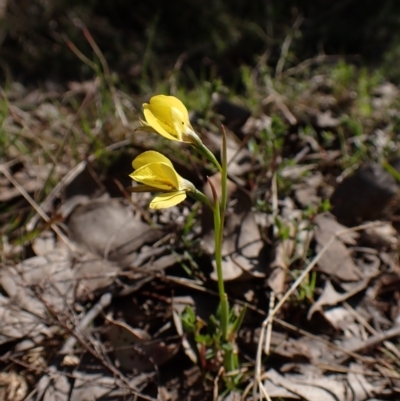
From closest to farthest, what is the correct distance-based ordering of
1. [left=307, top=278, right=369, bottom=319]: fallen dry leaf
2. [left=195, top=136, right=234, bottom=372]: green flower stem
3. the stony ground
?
[left=195, top=136, right=234, bottom=372]: green flower stem < the stony ground < [left=307, top=278, right=369, bottom=319]: fallen dry leaf

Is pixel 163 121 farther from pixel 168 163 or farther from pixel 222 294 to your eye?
pixel 222 294

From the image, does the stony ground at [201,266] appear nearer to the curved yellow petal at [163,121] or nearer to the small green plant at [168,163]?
the small green plant at [168,163]

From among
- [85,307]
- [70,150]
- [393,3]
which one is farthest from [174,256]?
[393,3]

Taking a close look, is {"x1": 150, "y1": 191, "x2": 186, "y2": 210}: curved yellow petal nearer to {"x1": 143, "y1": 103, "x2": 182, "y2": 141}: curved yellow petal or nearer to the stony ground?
{"x1": 143, "y1": 103, "x2": 182, "y2": 141}: curved yellow petal

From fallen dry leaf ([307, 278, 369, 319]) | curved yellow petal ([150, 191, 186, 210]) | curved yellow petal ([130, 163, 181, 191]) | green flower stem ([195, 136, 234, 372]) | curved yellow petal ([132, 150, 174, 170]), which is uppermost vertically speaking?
curved yellow petal ([132, 150, 174, 170])

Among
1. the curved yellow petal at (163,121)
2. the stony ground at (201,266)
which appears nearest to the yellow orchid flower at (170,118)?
the curved yellow petal at (163,121)

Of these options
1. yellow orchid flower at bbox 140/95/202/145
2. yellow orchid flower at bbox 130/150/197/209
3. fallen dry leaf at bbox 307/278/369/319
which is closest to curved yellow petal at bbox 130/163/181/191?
yellow orchid flower at bbox 130/150/197/209

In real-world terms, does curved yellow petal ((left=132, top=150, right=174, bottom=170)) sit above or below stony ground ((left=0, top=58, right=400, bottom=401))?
above

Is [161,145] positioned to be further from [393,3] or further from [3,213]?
[393,3]
